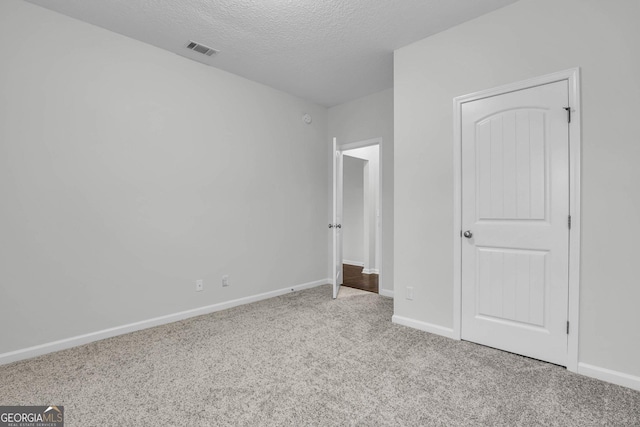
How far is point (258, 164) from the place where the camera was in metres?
3.99

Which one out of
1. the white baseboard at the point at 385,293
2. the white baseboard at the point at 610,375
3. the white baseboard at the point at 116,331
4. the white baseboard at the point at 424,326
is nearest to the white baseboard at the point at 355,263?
the white baseboard at the point at 385,293

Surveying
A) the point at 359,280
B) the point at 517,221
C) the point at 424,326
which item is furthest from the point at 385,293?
the point at 517,221

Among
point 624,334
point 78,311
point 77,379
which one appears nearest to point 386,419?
point 624,334

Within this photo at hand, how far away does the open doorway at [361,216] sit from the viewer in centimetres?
579

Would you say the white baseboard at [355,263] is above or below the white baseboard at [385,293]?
below

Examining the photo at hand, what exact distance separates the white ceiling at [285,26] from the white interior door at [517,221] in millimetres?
911

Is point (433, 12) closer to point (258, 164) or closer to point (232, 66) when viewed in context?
point (232, 66)

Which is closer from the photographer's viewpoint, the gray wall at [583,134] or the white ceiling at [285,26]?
the gray wall at [583,134]

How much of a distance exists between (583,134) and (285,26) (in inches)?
101

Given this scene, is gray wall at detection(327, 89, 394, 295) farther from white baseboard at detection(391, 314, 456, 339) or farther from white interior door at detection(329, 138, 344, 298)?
white baseboard at detection(391, 314, 456, 339)

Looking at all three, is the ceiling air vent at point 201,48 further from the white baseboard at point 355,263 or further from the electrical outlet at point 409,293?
the white baseboard at point 355,263

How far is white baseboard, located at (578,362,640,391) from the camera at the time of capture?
76.3 inches

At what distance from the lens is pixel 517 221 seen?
7.97 feet

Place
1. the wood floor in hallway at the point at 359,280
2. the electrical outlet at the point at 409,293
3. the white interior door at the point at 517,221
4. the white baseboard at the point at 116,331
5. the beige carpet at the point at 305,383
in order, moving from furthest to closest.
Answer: the wood floor in hallway at the point at 359,280 < the electrical outlet at the point at 409,293 < the white baseboard at the point at 116,331 < the white interior door at the point at 517,221 < the beige carpet at the point at 305,383
